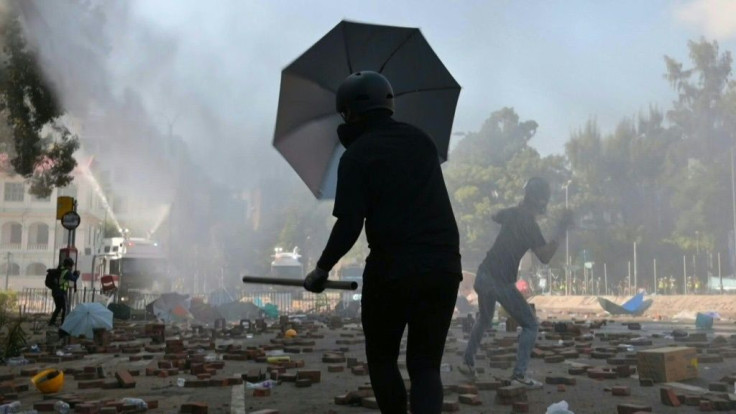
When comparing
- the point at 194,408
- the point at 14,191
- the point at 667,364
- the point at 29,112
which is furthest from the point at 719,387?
the point at 14,191

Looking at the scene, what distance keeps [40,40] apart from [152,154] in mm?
10344

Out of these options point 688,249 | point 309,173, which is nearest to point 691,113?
point 688,249

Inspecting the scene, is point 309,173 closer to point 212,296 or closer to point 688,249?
point 212,296

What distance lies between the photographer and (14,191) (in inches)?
2771

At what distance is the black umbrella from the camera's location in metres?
6.37

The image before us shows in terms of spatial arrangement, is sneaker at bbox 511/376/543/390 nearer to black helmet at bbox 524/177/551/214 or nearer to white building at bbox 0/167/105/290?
black helmet at bbox 524/177/551/214

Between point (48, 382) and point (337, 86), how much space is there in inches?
138

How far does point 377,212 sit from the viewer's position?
3.38 meters

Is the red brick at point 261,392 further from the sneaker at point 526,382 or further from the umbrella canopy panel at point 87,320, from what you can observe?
the umbrella canopy panel at point 87,320

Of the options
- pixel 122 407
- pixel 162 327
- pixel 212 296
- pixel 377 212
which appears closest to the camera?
pixel 377 212

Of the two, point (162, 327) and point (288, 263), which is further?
point (288, 263)

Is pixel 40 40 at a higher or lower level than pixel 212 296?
higher

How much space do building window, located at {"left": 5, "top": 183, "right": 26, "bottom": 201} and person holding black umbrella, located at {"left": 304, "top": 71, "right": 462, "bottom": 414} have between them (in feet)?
237

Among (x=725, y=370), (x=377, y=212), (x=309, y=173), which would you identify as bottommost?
(x=725, y=370)
